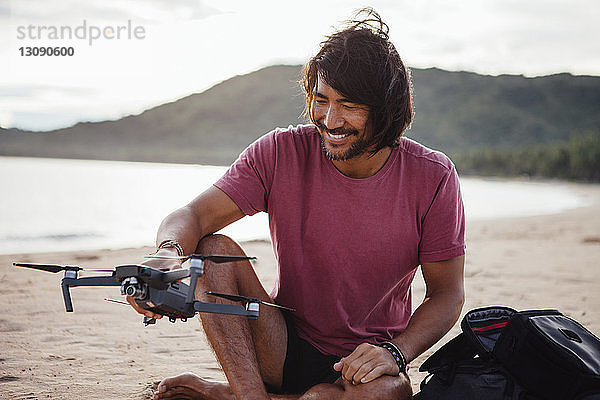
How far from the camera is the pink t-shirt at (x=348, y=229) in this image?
247 cm

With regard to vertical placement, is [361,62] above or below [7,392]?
above

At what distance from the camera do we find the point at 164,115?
110938mm

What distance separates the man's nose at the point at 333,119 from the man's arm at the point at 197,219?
0.48 m

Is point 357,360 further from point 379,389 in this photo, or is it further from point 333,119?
point 333,119

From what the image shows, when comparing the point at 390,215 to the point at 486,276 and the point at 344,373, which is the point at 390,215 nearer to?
the point at 344,373

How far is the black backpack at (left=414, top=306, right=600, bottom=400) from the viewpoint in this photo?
80.7 inches

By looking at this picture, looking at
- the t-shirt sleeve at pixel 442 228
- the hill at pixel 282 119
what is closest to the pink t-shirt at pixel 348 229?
the t-shirt sleeve at pixel 442 228

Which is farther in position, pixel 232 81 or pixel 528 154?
pixel 232 81

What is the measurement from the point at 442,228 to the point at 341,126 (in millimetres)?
528

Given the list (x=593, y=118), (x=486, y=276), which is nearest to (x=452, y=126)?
(x=593, y=118)

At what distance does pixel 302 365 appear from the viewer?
253cm

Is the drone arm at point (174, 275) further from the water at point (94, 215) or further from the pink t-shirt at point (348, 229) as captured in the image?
the water at point (94, 215)

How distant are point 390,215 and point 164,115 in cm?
11172

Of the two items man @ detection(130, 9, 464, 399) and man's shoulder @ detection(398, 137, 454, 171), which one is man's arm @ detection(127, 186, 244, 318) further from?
man's shoulder @ detection(398, 137, 454, 171)
